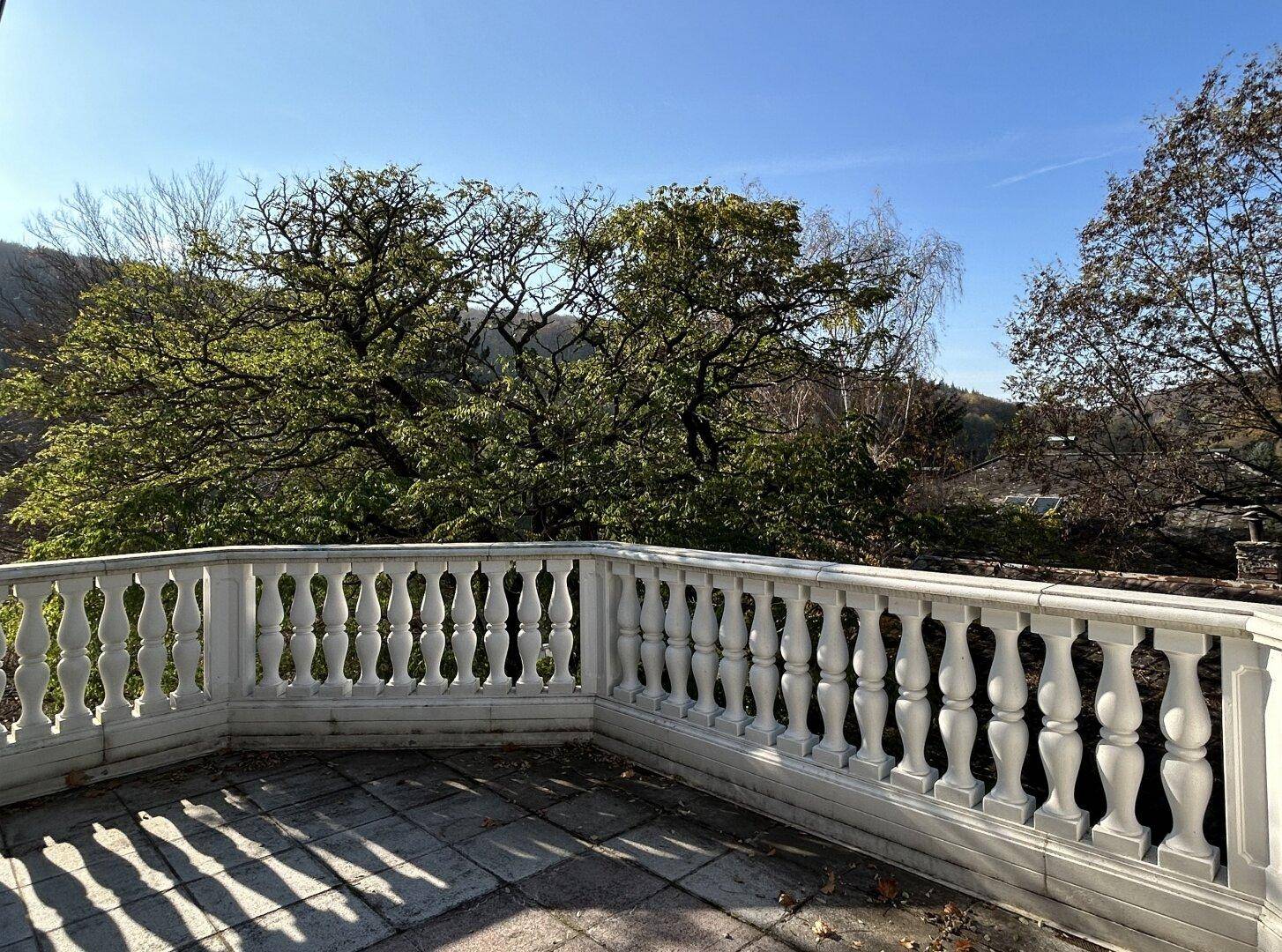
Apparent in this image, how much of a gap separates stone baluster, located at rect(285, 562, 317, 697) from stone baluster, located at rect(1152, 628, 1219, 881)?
12.0ft

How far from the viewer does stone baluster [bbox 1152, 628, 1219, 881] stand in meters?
2.05

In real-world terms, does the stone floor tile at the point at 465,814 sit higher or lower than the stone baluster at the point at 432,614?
lower

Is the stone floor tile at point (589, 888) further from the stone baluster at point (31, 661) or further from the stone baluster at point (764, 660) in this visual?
the stone baluster at point (31, 661)

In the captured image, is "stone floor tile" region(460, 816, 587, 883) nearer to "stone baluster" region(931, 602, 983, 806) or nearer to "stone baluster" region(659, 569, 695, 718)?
"stone baluster" region(659, 569, 695, 718)

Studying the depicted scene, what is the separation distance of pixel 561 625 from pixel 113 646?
7.03 ft

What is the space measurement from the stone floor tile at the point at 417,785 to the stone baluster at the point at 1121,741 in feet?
8.24

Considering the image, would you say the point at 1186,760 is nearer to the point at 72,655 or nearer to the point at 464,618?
the point at 464,618

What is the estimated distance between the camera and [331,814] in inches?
121

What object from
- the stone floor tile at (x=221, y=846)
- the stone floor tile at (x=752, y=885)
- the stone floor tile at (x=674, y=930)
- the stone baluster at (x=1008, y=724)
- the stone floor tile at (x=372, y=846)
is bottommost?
the stone floor tile at (x=752, y=885)

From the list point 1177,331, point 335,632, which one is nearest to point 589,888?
point 335,632

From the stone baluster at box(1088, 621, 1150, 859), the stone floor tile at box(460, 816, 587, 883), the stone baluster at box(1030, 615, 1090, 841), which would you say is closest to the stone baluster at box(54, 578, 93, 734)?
the stone floor tile at box(460, 816, 587, 883)

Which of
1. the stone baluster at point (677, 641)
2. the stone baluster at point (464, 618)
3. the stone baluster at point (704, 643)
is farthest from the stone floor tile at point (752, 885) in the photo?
the stone baluster at point (464, 618)

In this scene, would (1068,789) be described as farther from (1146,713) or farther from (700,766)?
(1146,713)

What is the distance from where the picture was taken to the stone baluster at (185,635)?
3.71 metres
